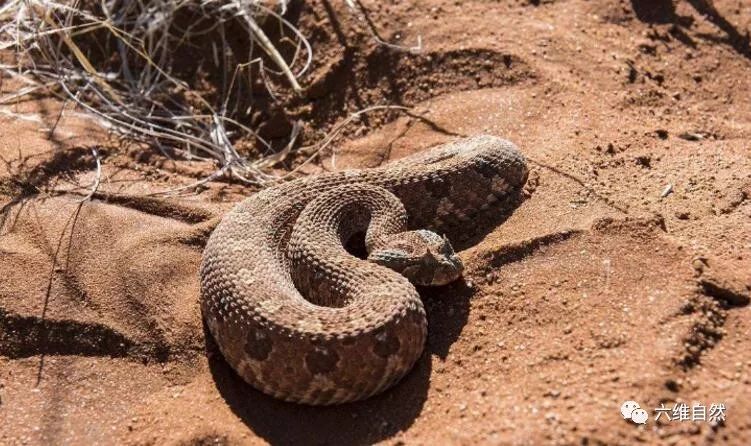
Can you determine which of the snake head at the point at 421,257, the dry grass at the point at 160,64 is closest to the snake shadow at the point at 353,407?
the snake head at the point at 421,257

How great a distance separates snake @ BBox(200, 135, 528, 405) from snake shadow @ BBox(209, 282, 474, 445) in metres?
0.08

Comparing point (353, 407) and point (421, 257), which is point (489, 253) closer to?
point (421, 257)

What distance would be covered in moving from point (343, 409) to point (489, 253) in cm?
144

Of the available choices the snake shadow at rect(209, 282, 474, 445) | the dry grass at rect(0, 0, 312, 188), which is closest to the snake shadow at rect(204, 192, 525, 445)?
the snake shadow at rect(209, 282, 474, 445)

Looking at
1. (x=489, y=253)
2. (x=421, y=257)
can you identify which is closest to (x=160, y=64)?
(x=421, y=257)

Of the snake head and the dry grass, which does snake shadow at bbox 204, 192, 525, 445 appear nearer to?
the snake head

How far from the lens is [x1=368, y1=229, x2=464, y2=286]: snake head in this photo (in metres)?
4.96

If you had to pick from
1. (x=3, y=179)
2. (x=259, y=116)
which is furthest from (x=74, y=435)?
(x=259, y=116)

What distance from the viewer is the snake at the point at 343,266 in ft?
14.7

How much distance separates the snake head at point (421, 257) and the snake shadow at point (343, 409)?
252 mm

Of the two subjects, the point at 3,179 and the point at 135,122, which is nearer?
the point at 3,179

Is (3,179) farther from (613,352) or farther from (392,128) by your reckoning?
(613,352)

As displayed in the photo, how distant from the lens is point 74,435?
4.45 meters

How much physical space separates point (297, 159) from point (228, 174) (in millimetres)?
644
